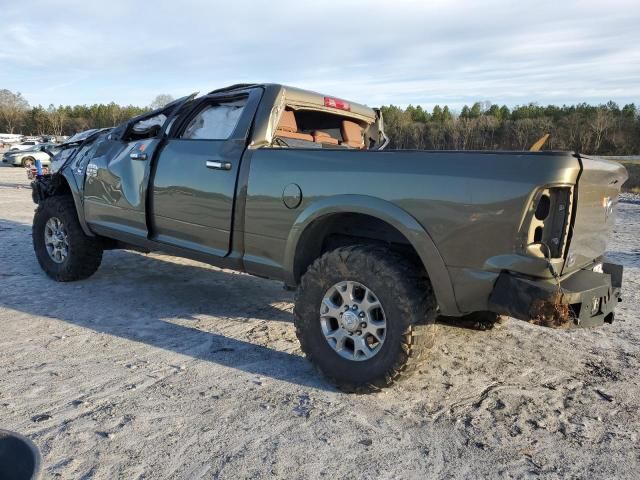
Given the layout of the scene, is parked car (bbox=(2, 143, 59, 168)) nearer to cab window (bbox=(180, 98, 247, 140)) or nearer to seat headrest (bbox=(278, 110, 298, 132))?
cab window (bbox=(180, 98, 247, 140))

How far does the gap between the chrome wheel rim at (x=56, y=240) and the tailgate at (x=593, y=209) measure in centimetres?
479

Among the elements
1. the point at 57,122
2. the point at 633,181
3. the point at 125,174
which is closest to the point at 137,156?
the point at 125,174

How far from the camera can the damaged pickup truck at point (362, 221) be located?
2758mm

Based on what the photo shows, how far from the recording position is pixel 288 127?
4707 millimetres

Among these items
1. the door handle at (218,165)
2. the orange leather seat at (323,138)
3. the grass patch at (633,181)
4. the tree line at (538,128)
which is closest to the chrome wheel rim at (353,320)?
the door handle at (218,165)

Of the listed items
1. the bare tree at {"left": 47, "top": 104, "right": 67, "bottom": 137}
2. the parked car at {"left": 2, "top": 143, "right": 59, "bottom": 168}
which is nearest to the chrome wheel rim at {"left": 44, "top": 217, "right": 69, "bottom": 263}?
the parked car at {"left": 2, "top": 143, "right": 59, "bottom": 168}

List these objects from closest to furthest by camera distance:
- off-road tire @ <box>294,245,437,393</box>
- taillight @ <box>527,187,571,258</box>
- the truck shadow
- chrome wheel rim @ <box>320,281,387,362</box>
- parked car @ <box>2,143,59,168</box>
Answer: taillight @ <box>527,187,571,258</box> < off-road tire @ <box>294,245,437,393</box> < chrome wheel rim @ <box>320,281,387,362</box> < the truck shadow < parked car @ <box>2,143,59,168</box>

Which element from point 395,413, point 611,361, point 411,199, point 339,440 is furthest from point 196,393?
point 611,361

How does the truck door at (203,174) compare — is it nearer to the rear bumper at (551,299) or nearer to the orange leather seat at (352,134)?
the orange leather seat at (352,134)

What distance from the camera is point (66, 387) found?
10.8 feet

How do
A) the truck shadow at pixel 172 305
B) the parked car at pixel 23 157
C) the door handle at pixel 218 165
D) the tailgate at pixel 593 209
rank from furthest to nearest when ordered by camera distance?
the parked car at pixel 23 157 < the door handle at pixel 218 165 < the truck shadow at pixel 172 305 < the tailgate at pixel 593 209

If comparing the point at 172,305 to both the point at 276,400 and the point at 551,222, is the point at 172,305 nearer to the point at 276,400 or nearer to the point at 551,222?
the point at 276,400

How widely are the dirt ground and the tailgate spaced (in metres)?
0.91

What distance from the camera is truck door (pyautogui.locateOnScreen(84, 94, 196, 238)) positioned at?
186 inches
